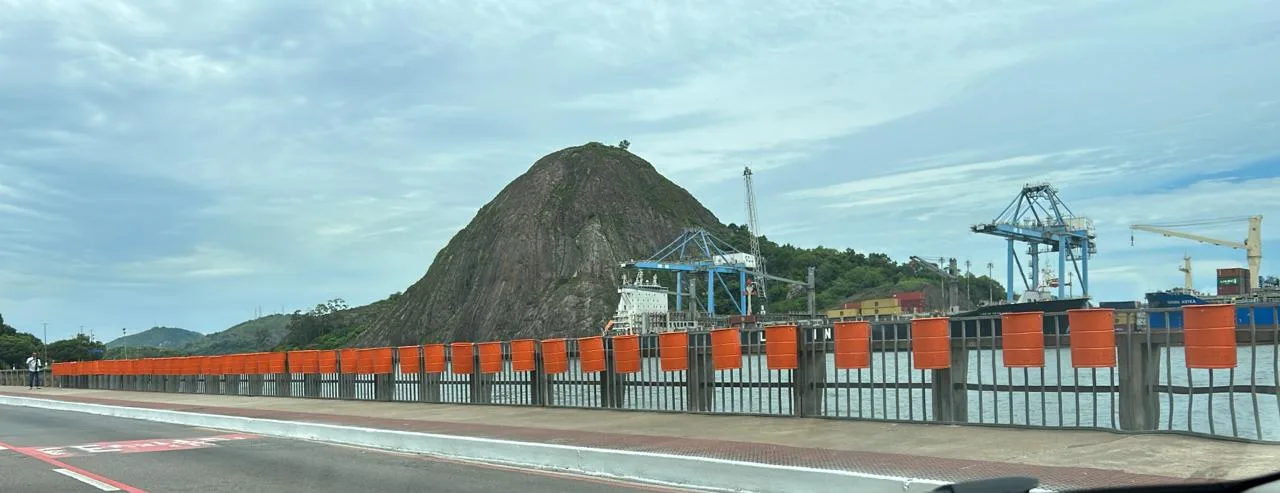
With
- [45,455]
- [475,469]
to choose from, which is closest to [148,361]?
[45,455]

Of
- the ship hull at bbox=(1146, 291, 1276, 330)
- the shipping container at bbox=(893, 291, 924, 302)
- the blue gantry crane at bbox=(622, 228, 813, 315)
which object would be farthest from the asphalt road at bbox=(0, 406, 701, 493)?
the shipping container at bbox=(893, 291, 924, 302)

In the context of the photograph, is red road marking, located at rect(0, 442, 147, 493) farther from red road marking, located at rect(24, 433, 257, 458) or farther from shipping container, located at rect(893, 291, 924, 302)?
shipping container, located at rect(893, 291, 924, 302)

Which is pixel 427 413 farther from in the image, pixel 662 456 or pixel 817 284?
pixel 817 284

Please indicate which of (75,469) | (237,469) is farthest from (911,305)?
(75,469)

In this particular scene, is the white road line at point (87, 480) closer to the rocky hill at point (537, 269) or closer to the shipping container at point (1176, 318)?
the shipping container at point (1176, 318)

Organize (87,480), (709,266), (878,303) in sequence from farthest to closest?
1. (709,266)
2. (878,303)
3. (87,480)

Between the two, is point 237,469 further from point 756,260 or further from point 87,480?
point 756,260
